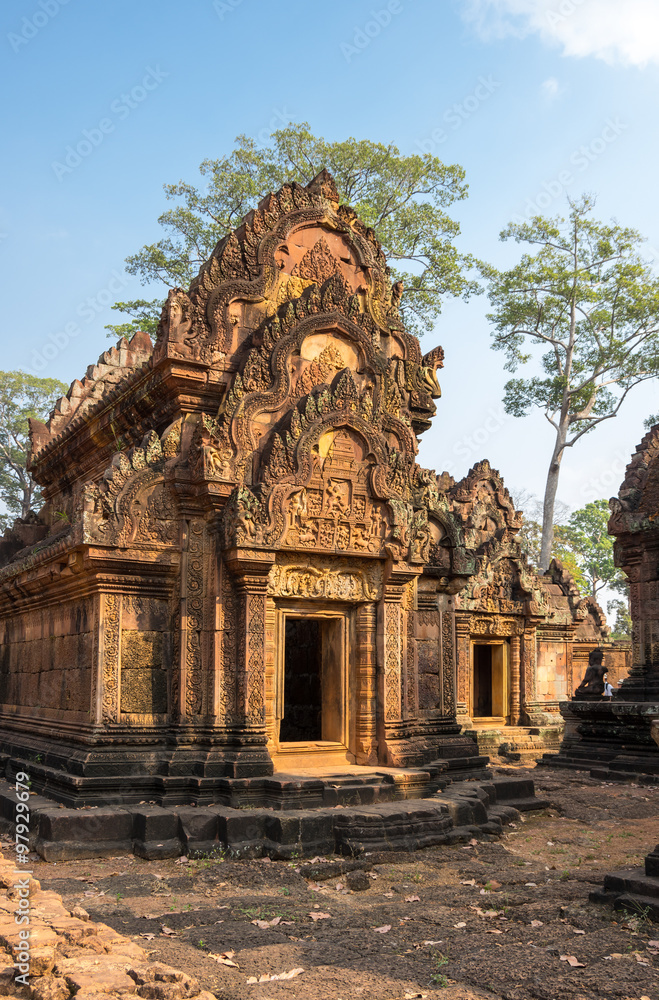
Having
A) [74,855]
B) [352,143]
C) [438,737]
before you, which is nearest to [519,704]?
[438,737]

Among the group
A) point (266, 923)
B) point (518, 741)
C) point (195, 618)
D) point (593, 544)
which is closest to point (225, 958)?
point (266, 923)

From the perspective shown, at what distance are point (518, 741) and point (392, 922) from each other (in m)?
13.7

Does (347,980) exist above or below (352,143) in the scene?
below

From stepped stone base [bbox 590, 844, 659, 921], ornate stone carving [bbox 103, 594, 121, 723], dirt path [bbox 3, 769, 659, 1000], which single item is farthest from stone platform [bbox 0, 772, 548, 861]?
stepped stone base [bbox 590, 844, 659, 921]

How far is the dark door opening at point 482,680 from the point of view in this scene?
2130 cm

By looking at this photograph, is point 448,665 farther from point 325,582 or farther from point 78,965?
point 78,965

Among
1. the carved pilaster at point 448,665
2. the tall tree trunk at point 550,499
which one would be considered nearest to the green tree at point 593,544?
the tall tree trunk at point 550,499

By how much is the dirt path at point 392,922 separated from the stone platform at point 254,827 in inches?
7.7

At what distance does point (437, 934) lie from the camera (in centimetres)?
598

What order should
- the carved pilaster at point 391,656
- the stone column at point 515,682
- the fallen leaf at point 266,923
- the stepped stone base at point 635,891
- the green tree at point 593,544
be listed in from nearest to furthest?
the fallen leaf at point 266,923 → the stepped stone base at point 635,891 → the carved pilaster at point 391,656 → the stone column at point 515,682 → the green tree at point 593,544

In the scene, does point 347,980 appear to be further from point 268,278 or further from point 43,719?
point 268,278

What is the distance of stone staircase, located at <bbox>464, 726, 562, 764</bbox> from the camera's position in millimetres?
18266

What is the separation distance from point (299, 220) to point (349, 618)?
5.08 metres

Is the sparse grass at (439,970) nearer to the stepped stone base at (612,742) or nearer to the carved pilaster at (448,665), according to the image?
the carved pilaster at (448,665)
